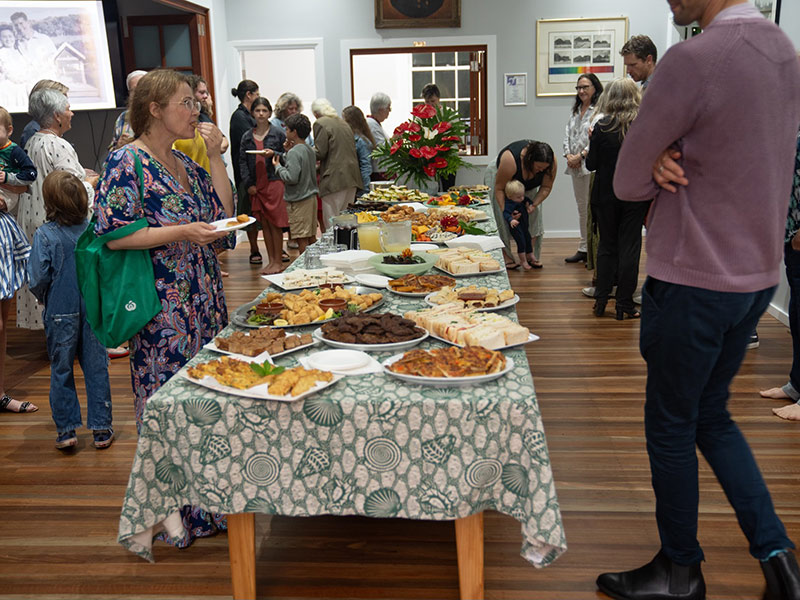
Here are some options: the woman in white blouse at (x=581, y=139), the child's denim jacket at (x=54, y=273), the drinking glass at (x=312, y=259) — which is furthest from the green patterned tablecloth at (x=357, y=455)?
the woman in white blouse at (x=581, y=139)

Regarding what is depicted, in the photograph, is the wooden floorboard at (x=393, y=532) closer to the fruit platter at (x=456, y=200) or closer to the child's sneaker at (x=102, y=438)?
the child's sneaker at (x=102, y=438)

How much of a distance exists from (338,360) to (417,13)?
277 inches

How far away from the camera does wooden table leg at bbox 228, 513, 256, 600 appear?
189cm

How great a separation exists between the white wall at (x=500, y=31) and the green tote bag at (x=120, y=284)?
21.1 ft

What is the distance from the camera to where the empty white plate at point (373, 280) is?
266 cm

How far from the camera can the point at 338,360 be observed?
186cm

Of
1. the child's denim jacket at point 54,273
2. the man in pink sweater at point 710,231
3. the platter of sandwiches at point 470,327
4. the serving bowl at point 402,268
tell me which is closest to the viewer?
the man in pink sweater at point 710,231

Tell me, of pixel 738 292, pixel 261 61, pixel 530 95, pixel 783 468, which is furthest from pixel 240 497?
pixel 261 61

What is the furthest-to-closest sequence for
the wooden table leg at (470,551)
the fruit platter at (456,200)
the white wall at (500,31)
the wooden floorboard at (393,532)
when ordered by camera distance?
the white wall at (500,31)
the fruit platter at (456,200)
the wooden floorboard at (393,532)
the wooden table leg at (470,551)

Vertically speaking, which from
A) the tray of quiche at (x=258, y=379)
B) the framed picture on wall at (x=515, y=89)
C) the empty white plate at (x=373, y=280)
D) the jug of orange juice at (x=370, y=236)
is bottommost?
the tray of quiche at (x=258, y=379)

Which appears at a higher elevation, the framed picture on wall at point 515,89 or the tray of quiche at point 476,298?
the framed picture on wall at point 515,89

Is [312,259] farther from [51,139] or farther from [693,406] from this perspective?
[51,139]

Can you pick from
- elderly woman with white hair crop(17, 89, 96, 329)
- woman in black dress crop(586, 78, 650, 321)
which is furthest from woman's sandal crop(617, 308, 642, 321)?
elderly woman with white hair crop(17, 89, 96, 329)

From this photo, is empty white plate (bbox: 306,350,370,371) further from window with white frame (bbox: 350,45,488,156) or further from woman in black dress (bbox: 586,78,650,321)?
window with white frame (bbox: 350,45,488,156)
